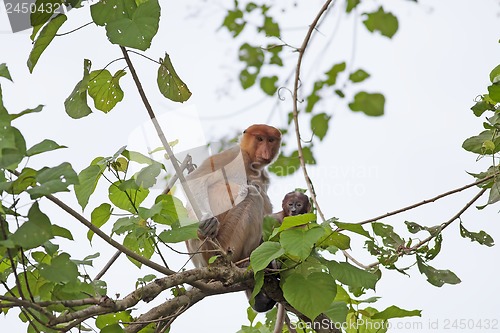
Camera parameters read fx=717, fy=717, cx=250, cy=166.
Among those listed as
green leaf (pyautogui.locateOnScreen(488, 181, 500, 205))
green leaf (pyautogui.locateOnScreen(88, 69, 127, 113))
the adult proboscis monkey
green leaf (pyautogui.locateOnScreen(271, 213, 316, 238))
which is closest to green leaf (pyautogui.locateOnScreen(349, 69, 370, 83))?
the adult proboscis monkey

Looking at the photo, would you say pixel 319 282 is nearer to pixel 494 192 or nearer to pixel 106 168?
pixel 106 168

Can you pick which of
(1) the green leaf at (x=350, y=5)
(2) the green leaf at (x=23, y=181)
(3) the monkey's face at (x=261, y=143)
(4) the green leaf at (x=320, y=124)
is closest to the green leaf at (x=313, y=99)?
(4) the green leaf at (x=320, y=124)

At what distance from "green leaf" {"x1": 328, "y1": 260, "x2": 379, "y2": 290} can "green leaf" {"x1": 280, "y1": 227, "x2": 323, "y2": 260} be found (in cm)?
20

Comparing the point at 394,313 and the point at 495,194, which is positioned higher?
the point at 495,194

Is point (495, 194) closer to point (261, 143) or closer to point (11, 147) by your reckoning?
point (261, 143)

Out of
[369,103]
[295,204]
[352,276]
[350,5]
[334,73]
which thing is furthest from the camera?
[350,5]

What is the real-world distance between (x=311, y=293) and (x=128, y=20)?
0.93 meters

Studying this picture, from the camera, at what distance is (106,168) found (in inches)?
86.4

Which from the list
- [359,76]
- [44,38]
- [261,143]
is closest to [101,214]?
[44,38]

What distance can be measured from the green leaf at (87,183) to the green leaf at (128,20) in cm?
38

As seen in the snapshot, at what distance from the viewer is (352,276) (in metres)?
2.07

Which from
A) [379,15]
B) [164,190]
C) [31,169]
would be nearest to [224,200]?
[164,190]

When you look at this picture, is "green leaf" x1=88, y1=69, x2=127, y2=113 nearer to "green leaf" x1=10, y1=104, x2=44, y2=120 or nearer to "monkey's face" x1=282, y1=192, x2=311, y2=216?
"green leaf" x1=10, y1=104, x2=44, y2=120

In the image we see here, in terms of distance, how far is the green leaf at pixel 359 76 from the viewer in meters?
4.54
